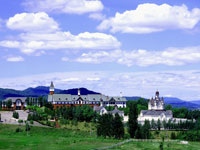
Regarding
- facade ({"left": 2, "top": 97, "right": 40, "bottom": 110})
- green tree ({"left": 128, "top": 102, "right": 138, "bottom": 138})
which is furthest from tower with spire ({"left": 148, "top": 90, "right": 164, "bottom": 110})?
green tree ({"left": 128, "top": 102, "right": 138, "bottom": 138})

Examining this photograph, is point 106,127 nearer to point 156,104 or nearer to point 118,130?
point 118,130

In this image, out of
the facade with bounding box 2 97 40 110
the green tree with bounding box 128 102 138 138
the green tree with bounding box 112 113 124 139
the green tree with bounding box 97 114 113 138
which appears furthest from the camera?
the facade with bounding box 2 97 40 110

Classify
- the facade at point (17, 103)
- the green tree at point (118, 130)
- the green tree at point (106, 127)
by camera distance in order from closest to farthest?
the green tree at point (118, 130) → the green tree at point (106, 127) → the facade at point (17, 103)

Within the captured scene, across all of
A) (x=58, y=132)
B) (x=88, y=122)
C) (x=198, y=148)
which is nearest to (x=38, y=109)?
(x=88, y=122)

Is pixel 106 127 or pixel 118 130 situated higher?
pixel 106 127

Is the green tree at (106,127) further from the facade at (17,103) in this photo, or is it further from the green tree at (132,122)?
the facade at (17,103)

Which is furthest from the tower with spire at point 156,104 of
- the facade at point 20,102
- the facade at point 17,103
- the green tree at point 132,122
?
the green tree at point 132,122

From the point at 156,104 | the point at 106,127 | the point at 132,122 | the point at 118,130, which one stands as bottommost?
the point at 118,130

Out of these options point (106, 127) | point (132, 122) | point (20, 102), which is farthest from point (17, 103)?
point (132, 122)

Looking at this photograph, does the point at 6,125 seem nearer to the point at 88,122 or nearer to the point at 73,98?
the point at 88,122

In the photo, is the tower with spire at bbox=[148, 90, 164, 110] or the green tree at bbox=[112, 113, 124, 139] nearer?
the green tree at bbox=[112, 113, 124, 139]

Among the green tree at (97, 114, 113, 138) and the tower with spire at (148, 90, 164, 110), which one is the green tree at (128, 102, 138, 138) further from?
the tower with spire at (148, 90, 164, 110)

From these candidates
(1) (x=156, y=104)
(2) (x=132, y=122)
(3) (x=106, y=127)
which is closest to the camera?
(3) (x=106, y=127)

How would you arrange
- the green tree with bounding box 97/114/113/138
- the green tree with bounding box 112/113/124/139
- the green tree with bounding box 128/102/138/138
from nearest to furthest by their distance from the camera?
the green tree with bounding box 112/113/124/139 < the green tree with bounding box 97/114/113/138 < the green tree with bounding box 128/102/138/138
